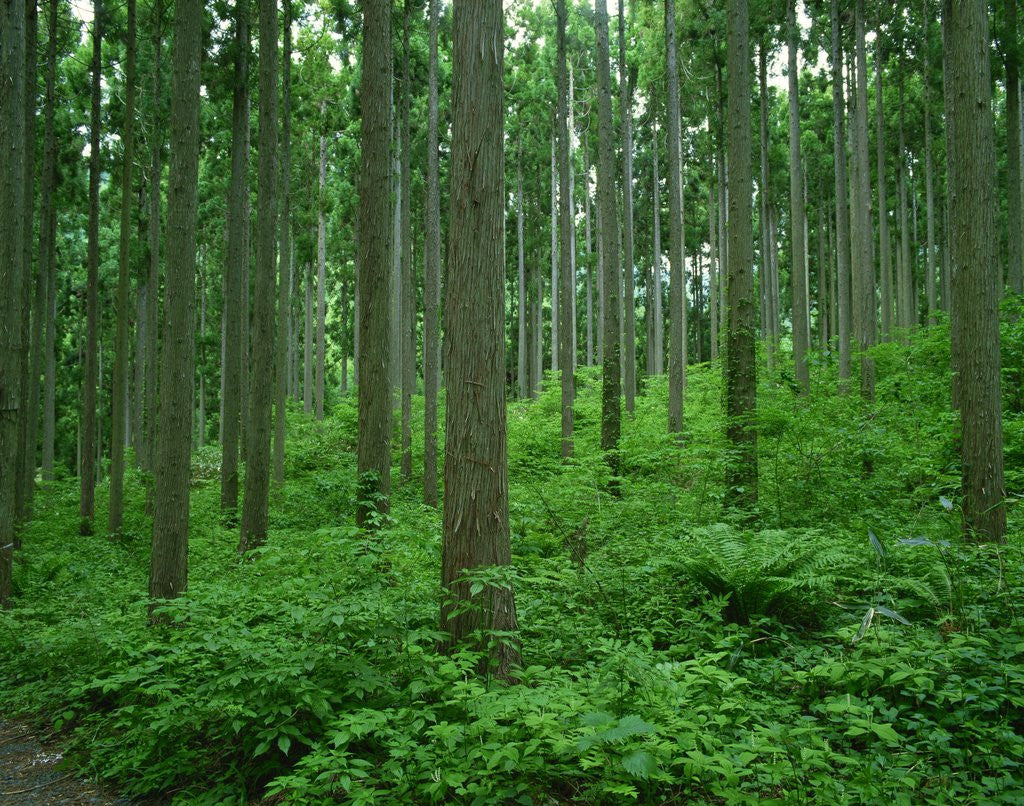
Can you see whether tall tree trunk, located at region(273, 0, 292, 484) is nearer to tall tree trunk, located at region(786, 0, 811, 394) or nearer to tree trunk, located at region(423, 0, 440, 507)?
tree trunk, located at region(423, 0, 440, 507)

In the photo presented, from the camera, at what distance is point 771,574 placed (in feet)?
16.5

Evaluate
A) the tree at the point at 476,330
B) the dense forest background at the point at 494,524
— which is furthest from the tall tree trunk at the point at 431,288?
the tree at the point at 476,330

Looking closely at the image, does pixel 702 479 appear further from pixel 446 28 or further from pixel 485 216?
pixel 446 28

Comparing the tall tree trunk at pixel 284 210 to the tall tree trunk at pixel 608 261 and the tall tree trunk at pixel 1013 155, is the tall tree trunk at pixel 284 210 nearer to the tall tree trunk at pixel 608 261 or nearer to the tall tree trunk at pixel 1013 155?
the tall tree trunk at pixel 608 261

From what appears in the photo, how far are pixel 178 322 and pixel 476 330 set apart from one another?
3.51m

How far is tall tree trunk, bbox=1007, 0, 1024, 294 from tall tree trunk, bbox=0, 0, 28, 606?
1746 cm

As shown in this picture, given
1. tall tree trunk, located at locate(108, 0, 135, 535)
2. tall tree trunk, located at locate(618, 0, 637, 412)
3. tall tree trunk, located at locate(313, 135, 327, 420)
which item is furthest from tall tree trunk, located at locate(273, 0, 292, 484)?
tall tree trunk, located at locate(618, 0, 637, 412)

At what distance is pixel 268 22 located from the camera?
9367 millimetres

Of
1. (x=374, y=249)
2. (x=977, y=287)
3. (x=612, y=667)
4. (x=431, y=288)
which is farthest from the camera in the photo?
(x=431, y=288)

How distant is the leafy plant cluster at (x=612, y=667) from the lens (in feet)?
10.1

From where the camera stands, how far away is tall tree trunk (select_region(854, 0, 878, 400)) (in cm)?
1583

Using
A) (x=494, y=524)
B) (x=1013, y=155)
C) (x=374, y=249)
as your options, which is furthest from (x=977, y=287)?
(x=1013, y=155)

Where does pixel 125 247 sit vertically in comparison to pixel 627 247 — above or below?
below

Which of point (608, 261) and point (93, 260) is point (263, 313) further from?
point (608, 261)
